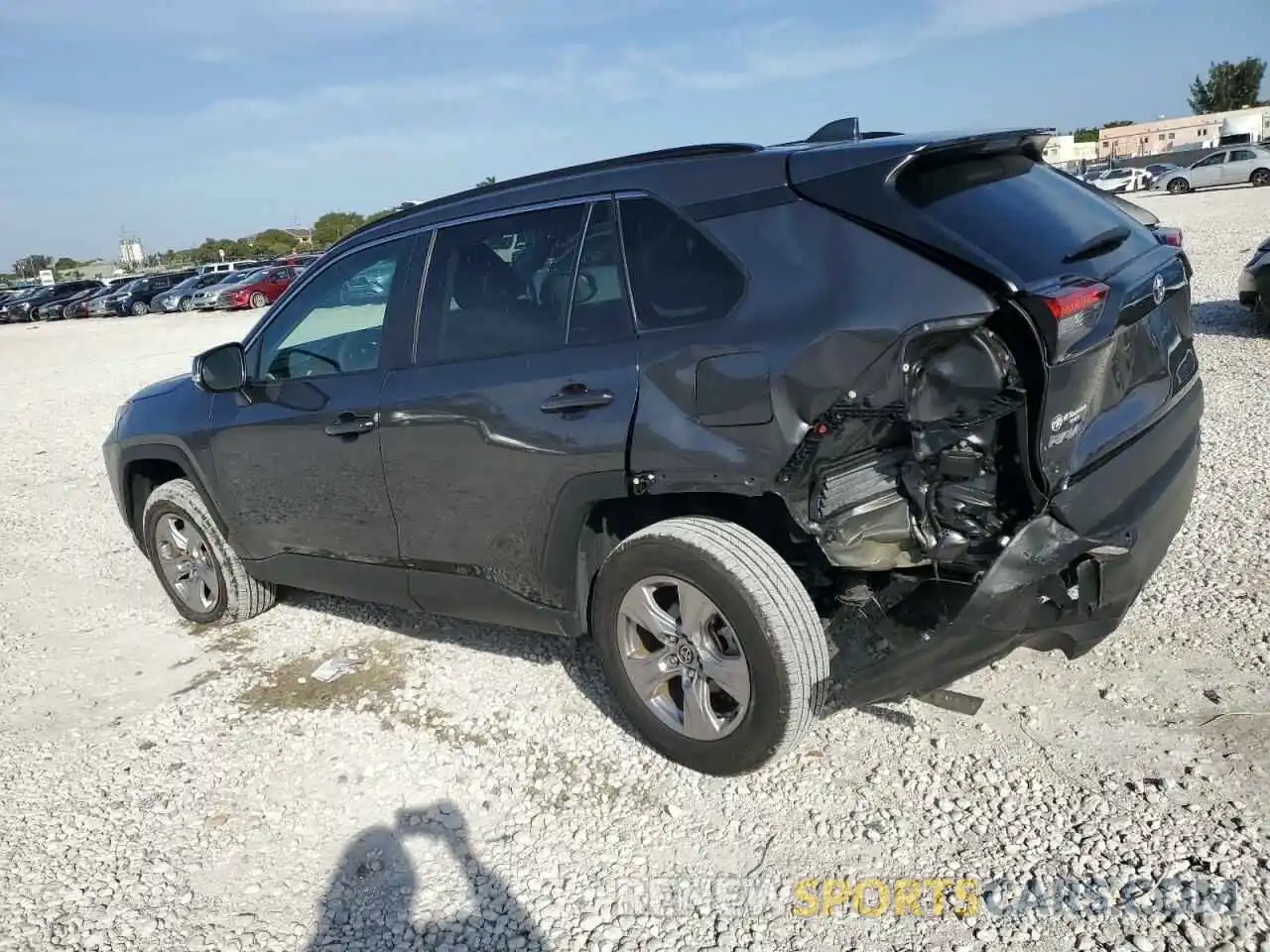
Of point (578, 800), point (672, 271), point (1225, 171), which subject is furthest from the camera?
point (1225, 171)

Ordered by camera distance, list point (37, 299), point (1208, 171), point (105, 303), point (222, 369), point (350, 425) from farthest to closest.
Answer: point (37, 299) < point (105, 303) < point (1208, 171) < point (222, 369) < point (350, 425)

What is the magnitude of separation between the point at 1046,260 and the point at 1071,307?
0.27 m

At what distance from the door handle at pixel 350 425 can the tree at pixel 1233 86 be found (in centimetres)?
9560

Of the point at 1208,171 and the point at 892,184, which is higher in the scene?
the point at 1208,171

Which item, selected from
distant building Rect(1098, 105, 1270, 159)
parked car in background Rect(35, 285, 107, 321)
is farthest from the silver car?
parked car in background Rect(35, 285, 107, 321)

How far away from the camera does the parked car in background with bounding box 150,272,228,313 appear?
115 feet

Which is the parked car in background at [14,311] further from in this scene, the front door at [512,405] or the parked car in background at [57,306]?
the front door at [512,405]

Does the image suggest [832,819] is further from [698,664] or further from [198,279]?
[198,279]

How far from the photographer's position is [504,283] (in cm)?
347

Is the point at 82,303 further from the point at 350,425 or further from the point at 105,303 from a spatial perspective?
the point at 350,425

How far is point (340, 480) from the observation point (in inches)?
153

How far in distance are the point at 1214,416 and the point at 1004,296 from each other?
490 centimetres

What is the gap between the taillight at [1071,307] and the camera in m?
2.50

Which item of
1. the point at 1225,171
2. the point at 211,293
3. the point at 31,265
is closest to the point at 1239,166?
the point at 1225,171
